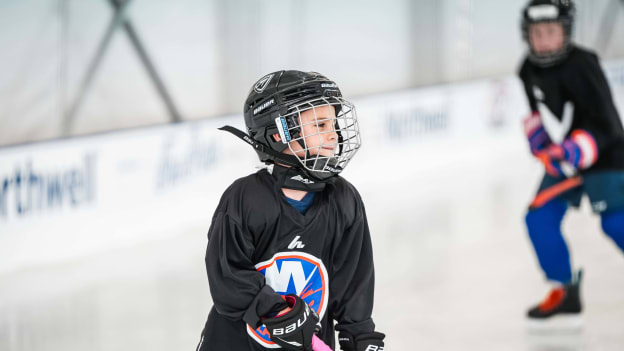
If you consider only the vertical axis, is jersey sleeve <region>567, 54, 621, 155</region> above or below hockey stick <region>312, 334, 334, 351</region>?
above

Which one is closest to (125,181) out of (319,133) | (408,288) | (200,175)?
(200,175)

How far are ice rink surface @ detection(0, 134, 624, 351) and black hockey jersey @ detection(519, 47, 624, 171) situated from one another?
0.74 m

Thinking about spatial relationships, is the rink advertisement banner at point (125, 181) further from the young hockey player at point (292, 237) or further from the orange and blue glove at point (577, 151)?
the young hockey player at point (292, 237)

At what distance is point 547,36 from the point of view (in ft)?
11.0

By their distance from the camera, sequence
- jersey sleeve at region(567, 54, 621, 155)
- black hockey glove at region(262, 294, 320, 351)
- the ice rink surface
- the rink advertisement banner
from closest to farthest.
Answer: black hockey glove at region(262, 294, 320, 351), jersey sleeve at region(567, 54, 621, 155), the ice rink surface, the rink advertisement banner

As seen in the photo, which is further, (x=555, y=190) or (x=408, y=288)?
(x=408, y=288)

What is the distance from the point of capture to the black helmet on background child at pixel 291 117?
1.72 meters

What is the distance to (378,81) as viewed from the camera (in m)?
8.27

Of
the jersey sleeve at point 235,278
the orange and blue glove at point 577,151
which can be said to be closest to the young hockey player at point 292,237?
the jersey sleeve at point 235,278

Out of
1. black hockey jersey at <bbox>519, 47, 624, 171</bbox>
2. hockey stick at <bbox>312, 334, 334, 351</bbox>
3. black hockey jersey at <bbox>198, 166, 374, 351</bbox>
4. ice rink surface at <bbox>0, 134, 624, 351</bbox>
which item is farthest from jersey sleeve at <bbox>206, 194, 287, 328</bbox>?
black hockey jersey at <bbox>519, 47, 624, 171</bbox>

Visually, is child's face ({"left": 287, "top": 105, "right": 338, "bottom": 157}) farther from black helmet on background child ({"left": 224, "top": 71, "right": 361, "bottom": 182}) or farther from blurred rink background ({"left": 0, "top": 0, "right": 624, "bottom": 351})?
blurred rink background ({"left": 0, "top": 0, "right": 624, "bottom": 351})

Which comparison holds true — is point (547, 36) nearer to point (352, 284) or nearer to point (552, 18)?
point (552, 18)

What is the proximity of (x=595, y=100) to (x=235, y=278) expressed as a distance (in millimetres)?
2112

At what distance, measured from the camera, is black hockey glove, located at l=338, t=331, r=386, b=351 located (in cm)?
181
